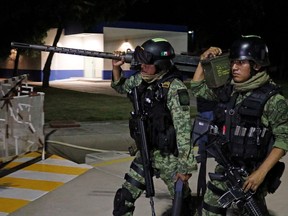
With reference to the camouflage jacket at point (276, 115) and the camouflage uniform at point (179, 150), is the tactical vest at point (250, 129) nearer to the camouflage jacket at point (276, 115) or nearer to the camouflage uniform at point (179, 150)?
the camouflage jacket at point (276, 115)

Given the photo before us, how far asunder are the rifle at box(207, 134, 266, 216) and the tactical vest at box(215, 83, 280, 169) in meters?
0.07

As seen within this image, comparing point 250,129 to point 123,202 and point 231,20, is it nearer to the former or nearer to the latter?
point 123,202

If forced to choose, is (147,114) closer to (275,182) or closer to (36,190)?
(275,182)

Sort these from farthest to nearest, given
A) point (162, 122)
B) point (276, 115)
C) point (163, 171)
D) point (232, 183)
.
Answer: point (163, 171), point (162, 122), point (232, 183), point (276, 115)

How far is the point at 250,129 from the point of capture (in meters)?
3.14

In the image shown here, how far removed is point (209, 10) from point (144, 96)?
38.8m

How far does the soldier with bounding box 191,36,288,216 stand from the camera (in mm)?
3094

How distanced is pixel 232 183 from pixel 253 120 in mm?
436

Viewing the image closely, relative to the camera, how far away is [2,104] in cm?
670

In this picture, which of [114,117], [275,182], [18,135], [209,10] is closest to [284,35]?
[209,10]

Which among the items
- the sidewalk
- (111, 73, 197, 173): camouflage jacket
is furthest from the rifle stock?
the sidewalk

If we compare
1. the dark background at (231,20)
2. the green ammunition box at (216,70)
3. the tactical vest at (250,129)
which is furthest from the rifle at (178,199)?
the dark background at (231,20)

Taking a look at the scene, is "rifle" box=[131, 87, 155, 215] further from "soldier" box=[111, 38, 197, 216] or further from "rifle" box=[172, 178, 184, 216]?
"rifle" box=[172, 178, 184, 216]

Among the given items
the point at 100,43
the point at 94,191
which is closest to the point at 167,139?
the point at 94,191
